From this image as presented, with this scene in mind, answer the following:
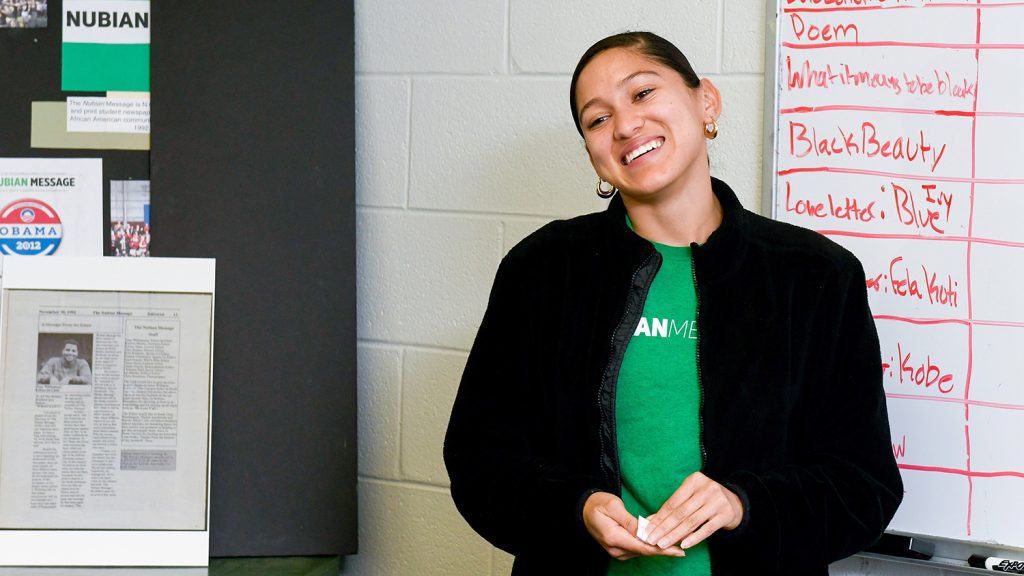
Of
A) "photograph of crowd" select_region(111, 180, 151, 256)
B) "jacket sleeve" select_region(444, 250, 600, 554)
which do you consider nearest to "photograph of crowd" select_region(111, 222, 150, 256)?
"photograph of crowd" select_region(111, 180, 151, 256)

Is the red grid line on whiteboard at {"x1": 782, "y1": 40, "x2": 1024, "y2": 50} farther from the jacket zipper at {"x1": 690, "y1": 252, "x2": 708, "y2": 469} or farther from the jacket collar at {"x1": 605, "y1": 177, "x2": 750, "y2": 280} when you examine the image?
the jacket zipper at {"x1": 690, "y1": 252, "x2": 708, "y2": 469}

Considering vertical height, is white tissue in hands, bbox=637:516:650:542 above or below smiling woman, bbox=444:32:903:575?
below

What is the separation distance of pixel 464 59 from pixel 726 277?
2.66ft

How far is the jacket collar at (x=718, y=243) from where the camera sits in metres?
1.33

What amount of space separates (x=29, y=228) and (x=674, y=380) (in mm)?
1238

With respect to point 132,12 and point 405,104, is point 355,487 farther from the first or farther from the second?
point 132,12

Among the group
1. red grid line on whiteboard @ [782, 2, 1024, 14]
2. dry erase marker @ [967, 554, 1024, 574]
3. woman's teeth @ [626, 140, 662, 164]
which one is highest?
red grid line on whiteboard @ [782, 2, 1024, 14]

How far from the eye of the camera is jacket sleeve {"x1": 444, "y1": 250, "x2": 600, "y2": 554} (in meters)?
1.32

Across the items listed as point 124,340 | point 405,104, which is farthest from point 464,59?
point 124,340

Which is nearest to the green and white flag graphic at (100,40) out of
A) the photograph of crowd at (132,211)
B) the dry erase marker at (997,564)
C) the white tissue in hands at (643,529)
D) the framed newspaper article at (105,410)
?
the photograph of crowd at (132,211)

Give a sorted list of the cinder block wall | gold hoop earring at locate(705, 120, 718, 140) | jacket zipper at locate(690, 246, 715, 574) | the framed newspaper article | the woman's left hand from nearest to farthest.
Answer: the woman's left hand → jacket zipper at locate(690, 246, 715, 574) → gold hoop earring at locate(705, 120, 718, 140) → the framed newspaper article → the cinder block wall

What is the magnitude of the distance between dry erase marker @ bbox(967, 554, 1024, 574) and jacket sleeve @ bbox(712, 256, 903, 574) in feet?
1.08

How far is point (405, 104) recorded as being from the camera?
2.00 metres

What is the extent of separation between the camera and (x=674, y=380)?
132 centimetres
